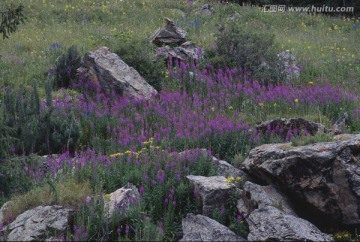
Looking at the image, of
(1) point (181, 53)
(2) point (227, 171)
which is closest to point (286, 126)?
(2) point (227, 171)

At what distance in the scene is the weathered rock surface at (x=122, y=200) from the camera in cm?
549

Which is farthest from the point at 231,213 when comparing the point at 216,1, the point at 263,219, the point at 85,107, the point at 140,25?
the point at 216,1

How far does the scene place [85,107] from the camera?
30.4 ft

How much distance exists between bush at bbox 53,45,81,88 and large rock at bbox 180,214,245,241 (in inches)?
259

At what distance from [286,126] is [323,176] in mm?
2268

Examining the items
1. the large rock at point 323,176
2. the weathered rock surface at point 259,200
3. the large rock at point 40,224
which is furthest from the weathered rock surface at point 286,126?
the large rock at point 40,224

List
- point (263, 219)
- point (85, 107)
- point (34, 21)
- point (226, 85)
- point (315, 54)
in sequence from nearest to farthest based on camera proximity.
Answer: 1. point (263, 219)
2. point (85, 107)
3. point (226, 85)
4. point (315, 54)
5. point (34, 21)

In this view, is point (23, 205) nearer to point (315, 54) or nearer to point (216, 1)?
point (315, 54)

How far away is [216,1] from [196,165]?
1800 cm

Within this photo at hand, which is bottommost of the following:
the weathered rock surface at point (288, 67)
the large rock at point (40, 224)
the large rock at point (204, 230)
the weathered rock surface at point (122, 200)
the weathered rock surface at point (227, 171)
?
the weathered rock surface at point (288, 67)

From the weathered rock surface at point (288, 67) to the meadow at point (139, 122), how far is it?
231mm

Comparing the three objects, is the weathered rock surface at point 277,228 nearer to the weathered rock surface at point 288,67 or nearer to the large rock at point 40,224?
the large rock at point 40,224

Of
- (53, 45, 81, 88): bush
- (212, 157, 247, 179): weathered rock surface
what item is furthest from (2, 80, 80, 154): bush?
(53, 45, 81, 88): bush

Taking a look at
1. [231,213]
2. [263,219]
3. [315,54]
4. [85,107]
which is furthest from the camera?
[315,54]
